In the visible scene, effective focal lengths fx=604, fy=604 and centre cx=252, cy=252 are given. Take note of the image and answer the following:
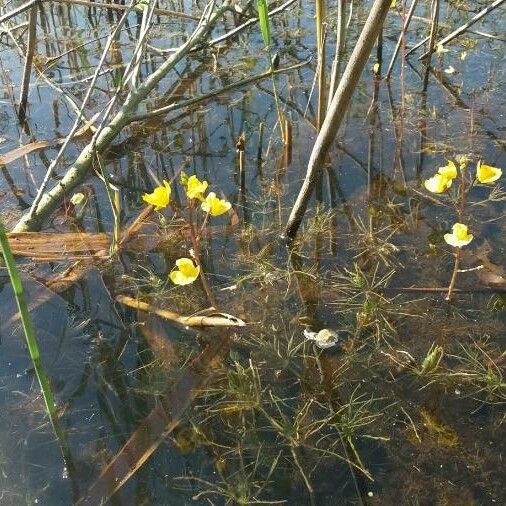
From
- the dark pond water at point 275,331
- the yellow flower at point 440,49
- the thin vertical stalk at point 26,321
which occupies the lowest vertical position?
the dark pond water at point 275,331

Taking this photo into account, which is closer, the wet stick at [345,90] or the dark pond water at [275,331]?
the dark pond water at [275,331]

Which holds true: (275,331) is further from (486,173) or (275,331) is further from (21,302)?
(21,302)

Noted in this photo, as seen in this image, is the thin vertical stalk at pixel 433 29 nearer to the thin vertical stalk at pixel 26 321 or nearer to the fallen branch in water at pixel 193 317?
the fallen branch in water at pixel 193 317

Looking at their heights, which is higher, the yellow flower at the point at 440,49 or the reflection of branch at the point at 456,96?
the yellow flower at the point at 440,49

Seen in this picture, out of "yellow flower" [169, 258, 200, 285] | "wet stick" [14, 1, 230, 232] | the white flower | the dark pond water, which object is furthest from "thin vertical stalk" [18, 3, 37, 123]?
the white flower

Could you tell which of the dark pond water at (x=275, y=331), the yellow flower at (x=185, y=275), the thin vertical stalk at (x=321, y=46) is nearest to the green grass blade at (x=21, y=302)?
the dark pond water at (x=275, y=331)

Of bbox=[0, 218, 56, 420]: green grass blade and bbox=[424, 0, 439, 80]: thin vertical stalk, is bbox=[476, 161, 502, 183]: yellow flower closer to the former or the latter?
bbox=[0, 218, 56, 420]: green grass blade

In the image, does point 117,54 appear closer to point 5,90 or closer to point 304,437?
point 5,90
